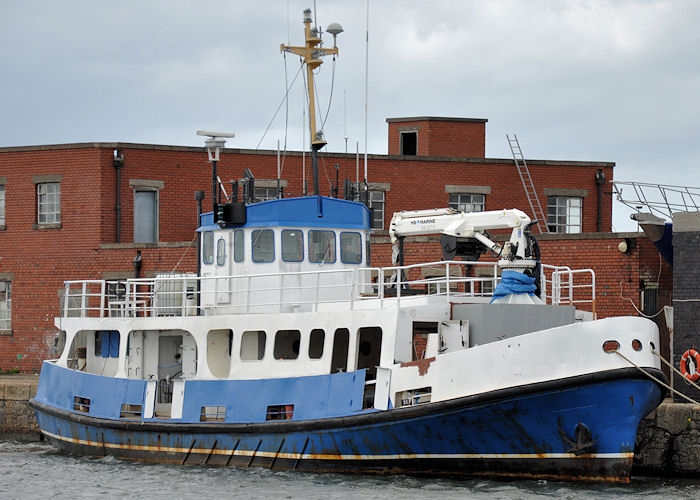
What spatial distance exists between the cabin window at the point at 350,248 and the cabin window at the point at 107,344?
443 cm

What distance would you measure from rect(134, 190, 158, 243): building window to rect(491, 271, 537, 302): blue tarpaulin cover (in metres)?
15.1

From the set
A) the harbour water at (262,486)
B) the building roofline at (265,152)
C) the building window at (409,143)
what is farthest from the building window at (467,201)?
the harbour water at (262,486)

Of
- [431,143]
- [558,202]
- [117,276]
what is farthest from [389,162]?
[117,276]

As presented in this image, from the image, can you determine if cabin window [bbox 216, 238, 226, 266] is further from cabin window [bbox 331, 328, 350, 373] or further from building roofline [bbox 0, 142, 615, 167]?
building roofline [bbox 0, 142, 615, 167]

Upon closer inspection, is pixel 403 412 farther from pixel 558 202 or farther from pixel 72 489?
pixel 558 202

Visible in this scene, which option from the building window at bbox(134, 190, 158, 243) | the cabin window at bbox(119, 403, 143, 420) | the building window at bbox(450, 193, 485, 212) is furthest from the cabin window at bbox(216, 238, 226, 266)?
the building window at bbox(450, 193, 485, 212)

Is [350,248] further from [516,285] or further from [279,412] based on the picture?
[516,285]

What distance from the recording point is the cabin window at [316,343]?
17328mm

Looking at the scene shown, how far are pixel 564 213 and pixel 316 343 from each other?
1531cm

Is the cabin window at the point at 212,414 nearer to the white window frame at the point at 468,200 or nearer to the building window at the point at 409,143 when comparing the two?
the white window frame at the point at 468,200

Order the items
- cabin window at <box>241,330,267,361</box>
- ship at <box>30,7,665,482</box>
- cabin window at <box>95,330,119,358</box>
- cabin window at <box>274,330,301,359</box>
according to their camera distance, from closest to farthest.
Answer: ship at <box>30,7,665,482</box> → cabin window at <box>274,330,301,359</box> → cabin window at <box>241,330,267,361</box> → cabin window at <box>95,330,119,358</box>

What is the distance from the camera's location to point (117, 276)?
2766cm

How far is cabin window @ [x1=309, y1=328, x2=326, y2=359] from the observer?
17.3 m

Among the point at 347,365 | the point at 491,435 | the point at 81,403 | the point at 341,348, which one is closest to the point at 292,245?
the point at 341,348
